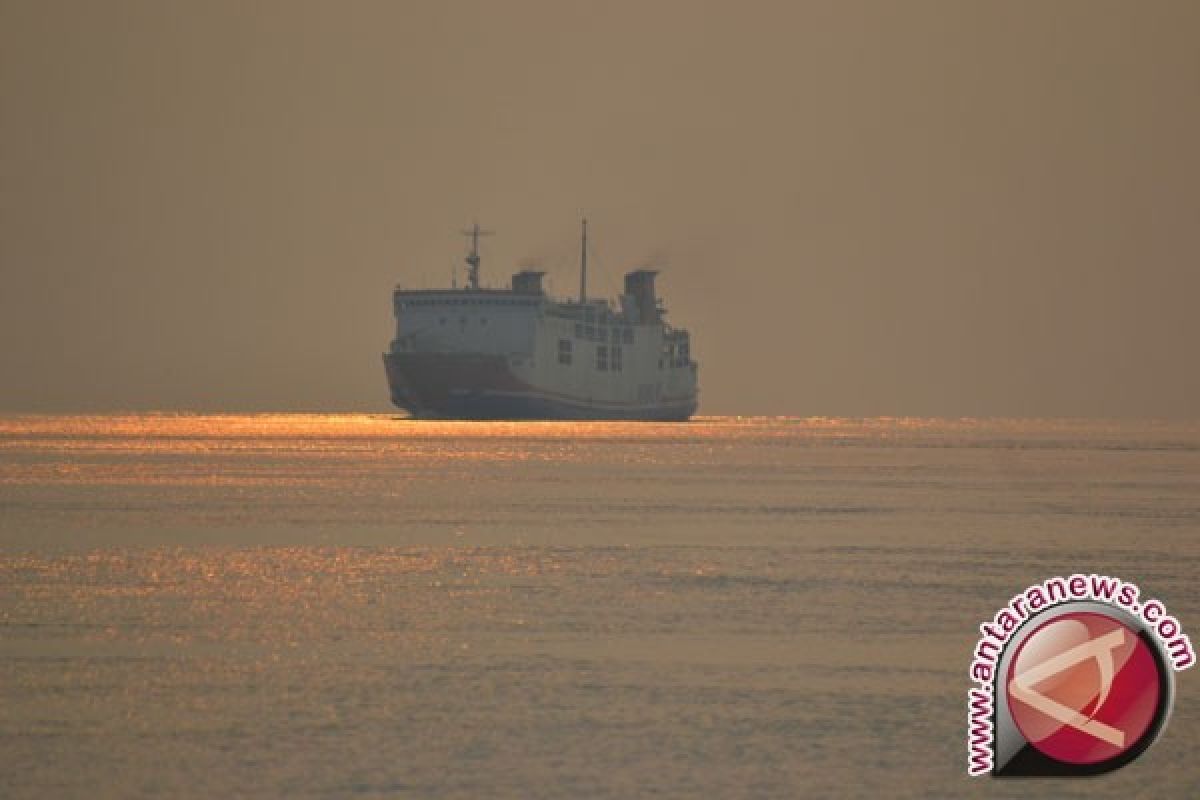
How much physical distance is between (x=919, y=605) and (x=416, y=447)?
93.8m

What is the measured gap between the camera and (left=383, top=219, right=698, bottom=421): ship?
143 meters

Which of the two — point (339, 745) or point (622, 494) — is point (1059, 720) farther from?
point (622, 494)

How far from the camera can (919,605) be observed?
34750mm

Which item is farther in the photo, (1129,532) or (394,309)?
(394,309)

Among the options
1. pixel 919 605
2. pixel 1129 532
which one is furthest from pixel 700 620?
pixel 1129 532
